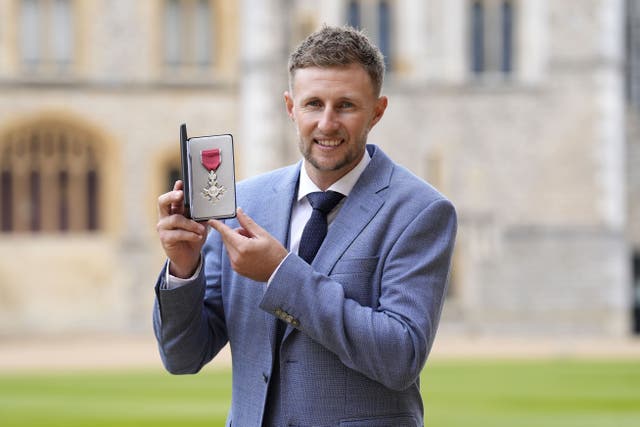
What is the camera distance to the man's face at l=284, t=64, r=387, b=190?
2.85 m

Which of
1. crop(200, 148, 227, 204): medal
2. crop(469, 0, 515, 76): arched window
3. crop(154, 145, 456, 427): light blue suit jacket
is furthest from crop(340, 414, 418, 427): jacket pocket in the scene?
crop(469, 0, 515, 76): arched window

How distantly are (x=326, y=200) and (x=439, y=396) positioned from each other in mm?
10049

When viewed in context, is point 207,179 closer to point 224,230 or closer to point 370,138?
point 224,230

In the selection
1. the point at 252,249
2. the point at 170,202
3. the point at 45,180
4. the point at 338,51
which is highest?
the point at 338,51

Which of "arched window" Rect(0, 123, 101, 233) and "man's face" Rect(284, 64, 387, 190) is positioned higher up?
"man's face" Rect(284, 64, 387, 190)

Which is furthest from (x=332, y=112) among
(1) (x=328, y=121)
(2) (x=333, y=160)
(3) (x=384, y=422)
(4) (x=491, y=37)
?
(4) (x=491, y=37)

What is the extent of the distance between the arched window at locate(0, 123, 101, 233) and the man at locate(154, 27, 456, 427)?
22250 mm

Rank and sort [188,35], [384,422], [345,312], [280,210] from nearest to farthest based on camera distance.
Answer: [345,312], [384,422], [280,210], [188,35]

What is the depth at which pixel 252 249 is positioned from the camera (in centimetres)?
276

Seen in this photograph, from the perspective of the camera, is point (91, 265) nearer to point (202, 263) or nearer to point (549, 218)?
point (549, 218)

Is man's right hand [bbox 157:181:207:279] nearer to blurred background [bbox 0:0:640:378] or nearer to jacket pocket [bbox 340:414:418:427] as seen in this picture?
jacket pocket [bbox 340:414:418:427]

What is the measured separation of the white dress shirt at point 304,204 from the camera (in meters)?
2.98

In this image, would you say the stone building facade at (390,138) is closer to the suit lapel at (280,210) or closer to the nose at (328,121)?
the suit lapel at (280,210)

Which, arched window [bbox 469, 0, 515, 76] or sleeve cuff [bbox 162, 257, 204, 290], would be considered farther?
arched window [bbox 469, 0, 515, 76]
